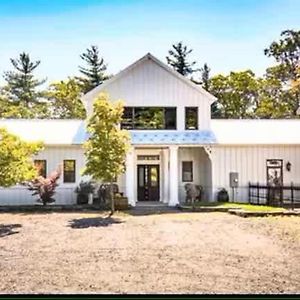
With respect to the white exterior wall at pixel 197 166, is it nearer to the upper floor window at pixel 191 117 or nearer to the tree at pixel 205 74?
the upper floor window at pixel 191 117

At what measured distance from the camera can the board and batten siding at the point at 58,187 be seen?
76.6ft

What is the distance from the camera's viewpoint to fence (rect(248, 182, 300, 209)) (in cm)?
2253

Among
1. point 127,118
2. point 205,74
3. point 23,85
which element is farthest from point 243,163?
point 23,85

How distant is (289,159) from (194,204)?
573cm

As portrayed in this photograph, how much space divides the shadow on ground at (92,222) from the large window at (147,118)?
23.6 ft

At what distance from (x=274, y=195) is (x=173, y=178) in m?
4.50

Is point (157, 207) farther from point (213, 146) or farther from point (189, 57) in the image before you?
point (189, 57)

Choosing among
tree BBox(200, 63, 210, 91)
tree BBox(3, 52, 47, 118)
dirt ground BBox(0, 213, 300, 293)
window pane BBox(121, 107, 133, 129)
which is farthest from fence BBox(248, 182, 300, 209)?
tree BBox(3, 52, 47, 118)

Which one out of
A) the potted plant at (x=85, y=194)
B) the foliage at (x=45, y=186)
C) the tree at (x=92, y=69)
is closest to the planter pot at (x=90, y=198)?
the potted plant at (x=85, y=194)

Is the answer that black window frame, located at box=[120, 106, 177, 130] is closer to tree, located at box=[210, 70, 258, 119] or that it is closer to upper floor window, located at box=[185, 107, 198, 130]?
upper floor window, located at box=[185, 107, 198, 130]

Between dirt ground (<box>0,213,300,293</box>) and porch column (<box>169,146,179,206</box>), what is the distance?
5.57m

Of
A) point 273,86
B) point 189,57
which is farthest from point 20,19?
point 189,57

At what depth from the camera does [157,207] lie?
74.4 ft

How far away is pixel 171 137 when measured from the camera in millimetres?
23906
